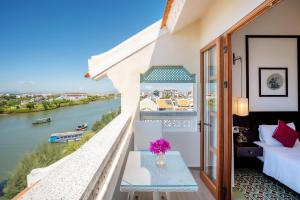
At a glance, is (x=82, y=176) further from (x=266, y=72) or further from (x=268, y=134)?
(x=266, y=72)

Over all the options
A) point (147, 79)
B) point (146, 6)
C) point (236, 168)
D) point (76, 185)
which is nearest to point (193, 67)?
point (147, 79)

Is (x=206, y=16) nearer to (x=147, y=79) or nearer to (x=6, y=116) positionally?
(x=147, y=79)

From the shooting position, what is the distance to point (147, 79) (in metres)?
4.18

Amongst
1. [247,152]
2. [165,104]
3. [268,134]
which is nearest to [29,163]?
[165,104]

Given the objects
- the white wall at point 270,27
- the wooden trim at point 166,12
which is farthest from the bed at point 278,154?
the wooden trim at point 166,12

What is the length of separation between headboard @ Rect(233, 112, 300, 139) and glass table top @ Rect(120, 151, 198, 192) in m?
→ 2.13

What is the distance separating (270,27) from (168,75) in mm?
2137

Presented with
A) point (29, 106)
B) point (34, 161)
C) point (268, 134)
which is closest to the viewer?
point (29, 106)

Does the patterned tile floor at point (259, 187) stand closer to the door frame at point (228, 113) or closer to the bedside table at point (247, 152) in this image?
the bedside table at point (247, 152)

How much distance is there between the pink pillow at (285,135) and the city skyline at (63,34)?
7489 mm

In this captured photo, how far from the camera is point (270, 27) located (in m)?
4.19

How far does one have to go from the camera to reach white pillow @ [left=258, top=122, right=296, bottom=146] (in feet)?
12.4

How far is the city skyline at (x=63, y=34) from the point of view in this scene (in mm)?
9805

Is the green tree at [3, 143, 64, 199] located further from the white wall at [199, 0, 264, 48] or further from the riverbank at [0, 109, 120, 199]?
the white wall at [199, 0, 264, 48]
